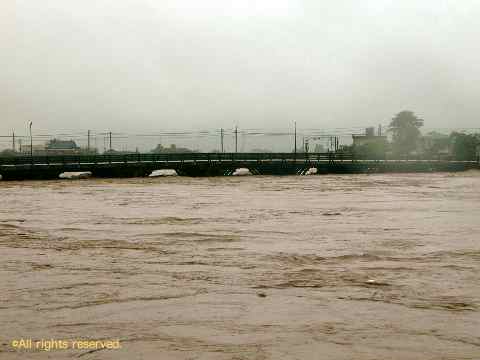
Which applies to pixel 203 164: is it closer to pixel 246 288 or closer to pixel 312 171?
pixel 312 171

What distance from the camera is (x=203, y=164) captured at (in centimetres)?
3966

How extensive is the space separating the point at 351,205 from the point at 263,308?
40.3 feet

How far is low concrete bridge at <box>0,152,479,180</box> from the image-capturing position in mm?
34281

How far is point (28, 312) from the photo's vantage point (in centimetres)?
548

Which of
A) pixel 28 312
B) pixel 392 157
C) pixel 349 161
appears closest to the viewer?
pixel 28 312

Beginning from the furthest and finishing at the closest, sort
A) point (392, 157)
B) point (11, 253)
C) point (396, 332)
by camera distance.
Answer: point (392, 157)
point (11, 253)
point (396, 332)

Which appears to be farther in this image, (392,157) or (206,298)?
(392,157)

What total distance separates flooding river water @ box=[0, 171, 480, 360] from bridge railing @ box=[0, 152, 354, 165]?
23714 millimetres

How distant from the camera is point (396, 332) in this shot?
4832mm

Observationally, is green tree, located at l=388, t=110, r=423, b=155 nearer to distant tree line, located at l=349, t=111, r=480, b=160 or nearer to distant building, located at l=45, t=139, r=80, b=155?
distant tree line, located at l=349, t=111, r=480, b=160

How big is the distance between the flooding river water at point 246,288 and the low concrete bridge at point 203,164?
23110 millimetres

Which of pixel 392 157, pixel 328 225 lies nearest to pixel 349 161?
pixel 392 157

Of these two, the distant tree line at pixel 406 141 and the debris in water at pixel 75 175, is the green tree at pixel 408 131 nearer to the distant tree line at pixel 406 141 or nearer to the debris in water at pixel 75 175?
the distant tree line at pixel 406 141

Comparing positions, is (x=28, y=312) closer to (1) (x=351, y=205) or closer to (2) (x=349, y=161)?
(1) (x=351, y=205)
